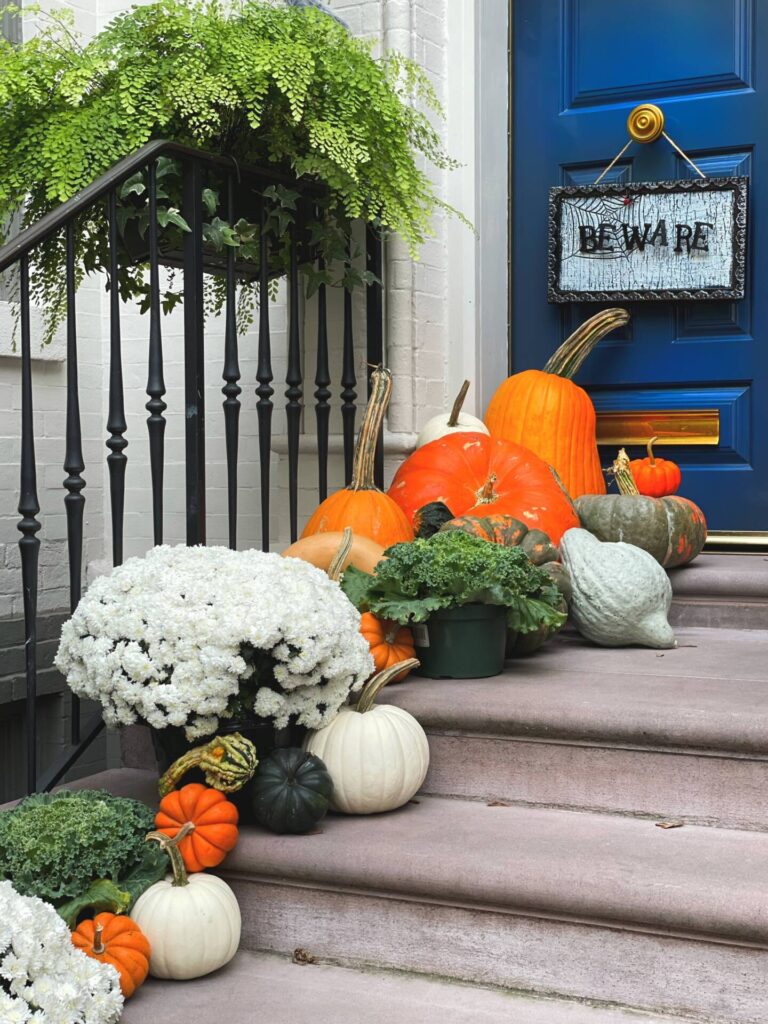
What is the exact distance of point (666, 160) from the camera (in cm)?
338

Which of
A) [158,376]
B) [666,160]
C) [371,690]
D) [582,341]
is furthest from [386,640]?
[666,160]

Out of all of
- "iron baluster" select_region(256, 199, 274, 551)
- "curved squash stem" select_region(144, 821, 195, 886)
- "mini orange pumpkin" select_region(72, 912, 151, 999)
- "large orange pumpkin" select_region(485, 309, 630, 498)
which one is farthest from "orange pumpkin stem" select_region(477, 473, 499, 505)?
"mini orange pumpkin" select_region(72, 912, 151, 999)

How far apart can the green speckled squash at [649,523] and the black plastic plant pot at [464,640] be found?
0.60 metres

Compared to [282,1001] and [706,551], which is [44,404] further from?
[282,1001]

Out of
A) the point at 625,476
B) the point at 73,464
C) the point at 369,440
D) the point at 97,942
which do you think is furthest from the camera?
the point at 625,476

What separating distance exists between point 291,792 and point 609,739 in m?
0.58

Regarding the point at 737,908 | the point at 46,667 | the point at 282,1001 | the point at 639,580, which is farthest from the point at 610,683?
the point at 46,667

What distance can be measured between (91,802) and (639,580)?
1.30 metres

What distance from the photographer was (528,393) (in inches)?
129

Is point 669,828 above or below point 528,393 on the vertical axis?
below

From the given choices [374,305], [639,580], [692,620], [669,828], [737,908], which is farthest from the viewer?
[374,305]

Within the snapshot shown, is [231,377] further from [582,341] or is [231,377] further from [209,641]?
[582,341]

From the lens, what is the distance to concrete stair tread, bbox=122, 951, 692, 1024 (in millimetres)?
1667

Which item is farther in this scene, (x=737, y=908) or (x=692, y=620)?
Answer: (x=692, y=620)
